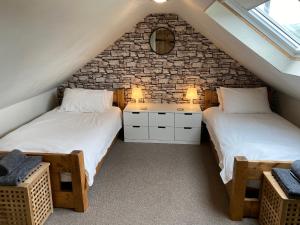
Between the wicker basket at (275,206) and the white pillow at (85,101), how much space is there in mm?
2346

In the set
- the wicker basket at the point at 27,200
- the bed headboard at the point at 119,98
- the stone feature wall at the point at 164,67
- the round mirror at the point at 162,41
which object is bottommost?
A: the wicker basket at the point at 27,200

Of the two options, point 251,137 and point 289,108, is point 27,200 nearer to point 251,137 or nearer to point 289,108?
point 251,137

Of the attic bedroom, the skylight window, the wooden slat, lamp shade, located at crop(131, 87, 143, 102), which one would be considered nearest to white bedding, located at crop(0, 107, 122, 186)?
the attic bedroom

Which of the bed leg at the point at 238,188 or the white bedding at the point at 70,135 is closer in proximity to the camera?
the bed leg at the point at 238,188

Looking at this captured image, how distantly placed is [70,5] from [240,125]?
2.22 m

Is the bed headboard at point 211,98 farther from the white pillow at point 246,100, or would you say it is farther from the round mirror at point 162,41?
the round mirror at point 162,41

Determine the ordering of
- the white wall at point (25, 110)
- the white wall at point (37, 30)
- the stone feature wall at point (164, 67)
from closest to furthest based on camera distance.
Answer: the white wall at point (37, 30) → the white wall at point (25, 110) → the stone feature wall at point (164, 67)

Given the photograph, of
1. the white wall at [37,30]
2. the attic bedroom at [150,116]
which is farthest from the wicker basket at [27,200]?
the white wall at [37,30]

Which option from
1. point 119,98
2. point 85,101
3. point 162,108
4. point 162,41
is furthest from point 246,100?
point 85,101

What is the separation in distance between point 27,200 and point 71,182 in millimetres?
407

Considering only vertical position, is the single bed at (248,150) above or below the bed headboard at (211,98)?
below

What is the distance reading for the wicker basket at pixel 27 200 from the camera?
1814 mm

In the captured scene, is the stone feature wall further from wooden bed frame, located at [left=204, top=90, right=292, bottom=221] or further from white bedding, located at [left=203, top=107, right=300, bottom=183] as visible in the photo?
wooden bed frame, located at [left=204, top=90, right=292, bottom=221]

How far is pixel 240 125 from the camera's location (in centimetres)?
289
